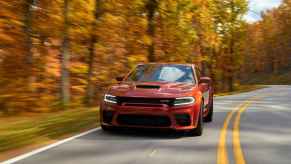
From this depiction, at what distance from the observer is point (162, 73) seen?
11.9 meters

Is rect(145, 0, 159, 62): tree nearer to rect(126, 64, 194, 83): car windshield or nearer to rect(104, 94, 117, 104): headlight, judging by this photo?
rect(126, 64, 194, 83): car windshield

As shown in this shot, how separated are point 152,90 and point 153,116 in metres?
0.54

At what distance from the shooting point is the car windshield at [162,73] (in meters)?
11.6

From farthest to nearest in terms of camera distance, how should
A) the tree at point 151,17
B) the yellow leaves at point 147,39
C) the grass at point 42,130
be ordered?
the tree at point 151,17 < the yellow leaves at point 147,39 < the grass at point 42,130

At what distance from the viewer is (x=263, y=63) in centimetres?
11775

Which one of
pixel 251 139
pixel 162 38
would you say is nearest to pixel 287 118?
pixel 251 139

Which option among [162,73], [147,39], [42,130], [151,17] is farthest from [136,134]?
[151,17]

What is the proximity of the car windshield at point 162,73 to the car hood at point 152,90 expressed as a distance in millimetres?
459

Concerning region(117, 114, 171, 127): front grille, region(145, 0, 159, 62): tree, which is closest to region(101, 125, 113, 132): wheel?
region(117, 114, 171, 127): front grille

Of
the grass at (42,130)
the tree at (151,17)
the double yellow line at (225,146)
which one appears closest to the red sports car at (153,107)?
the double yellow line at (225,146)

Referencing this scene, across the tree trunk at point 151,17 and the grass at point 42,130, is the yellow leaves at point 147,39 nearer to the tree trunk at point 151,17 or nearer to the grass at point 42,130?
the tree trunk at point 151,17

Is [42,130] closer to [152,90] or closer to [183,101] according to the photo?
[152,90]

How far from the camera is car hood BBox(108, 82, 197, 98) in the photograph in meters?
10.3

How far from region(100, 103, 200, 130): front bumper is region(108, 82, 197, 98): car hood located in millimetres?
239
